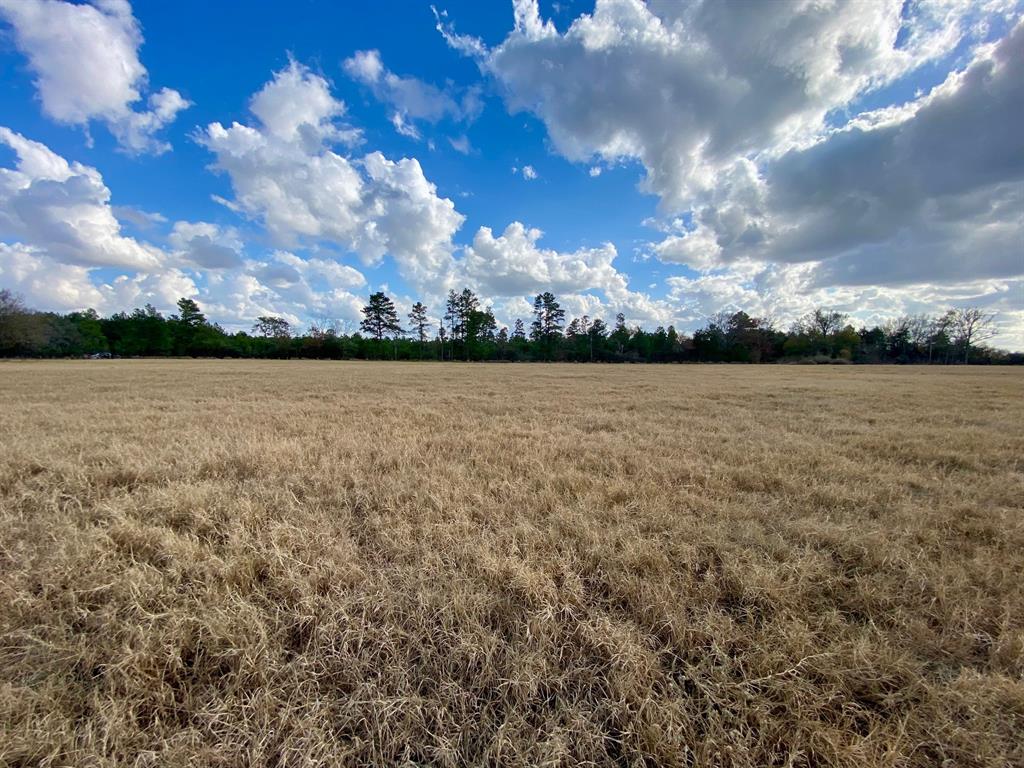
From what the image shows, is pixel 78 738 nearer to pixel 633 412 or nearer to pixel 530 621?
pixel 530 621

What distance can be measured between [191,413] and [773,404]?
662 inches

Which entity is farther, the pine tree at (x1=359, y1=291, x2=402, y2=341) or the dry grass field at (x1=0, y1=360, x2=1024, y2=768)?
the pine tree at (x1=359, y1=291, x2=402, y2=341)

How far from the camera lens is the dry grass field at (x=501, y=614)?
5.48 feet

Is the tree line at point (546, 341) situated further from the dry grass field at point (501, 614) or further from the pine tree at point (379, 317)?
the dry grass field at point (501, 614)

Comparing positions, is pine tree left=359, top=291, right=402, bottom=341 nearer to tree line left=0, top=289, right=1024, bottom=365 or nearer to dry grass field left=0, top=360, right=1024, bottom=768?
tree line left=0, top=289, right=1024, bottom=365

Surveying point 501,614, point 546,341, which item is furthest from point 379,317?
point 501,614

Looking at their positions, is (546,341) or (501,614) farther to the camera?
(546,341)

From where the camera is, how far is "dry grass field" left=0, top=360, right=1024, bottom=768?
1.67 m

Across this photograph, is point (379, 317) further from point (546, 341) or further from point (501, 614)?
point (501, 614)

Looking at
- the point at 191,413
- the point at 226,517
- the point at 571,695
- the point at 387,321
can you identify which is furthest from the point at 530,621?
the point at 387,321

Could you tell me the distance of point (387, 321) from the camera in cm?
8106

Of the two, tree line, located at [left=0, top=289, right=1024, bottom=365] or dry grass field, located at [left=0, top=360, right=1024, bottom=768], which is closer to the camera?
dry grass field, located at [left=0, top=360, right=1024, bottom=768]

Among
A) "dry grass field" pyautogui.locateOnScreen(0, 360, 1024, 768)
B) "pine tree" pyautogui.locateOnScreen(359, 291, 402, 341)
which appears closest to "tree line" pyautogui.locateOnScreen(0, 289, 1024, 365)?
"pine tree" pyautogui.locateOnScreen(359, 291, 402, 341)

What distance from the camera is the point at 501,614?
7.78 ft
